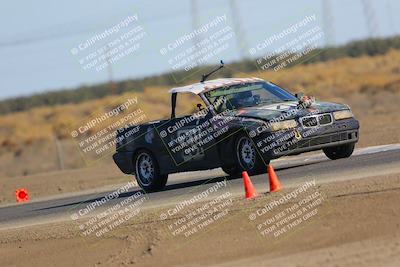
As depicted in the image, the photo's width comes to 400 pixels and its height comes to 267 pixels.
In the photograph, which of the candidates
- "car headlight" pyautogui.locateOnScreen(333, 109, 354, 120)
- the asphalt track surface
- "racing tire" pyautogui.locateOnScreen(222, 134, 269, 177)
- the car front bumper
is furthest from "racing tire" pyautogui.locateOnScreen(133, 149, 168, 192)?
"car headlight" pyautogui.locateOnScreen(333, 109, 354, 120)

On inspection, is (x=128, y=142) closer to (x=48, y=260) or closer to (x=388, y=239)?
(x=48, y=260)

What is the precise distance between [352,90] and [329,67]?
15092 mm

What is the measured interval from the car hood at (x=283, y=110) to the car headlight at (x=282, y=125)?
117 mm

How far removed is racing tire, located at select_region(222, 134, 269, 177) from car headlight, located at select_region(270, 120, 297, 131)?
1.47 feet

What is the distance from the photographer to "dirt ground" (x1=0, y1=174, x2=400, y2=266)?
10.0m

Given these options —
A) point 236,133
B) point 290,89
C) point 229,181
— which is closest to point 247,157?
point 236,133

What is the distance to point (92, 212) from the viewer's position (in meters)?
15.7

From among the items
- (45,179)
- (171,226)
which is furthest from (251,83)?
(45,179)

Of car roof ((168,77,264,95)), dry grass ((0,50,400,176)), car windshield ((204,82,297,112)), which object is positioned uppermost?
car roof ((168,77,264,95))

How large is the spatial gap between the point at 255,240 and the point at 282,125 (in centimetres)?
469

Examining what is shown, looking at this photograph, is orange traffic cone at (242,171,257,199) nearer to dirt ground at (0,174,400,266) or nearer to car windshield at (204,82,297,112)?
dirt ground at (0,174,400,266)

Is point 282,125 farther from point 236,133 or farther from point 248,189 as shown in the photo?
point 248,189

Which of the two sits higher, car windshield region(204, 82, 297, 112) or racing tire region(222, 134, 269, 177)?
car windshield region(204, 82, 297, 112)

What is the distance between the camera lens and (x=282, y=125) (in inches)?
614
